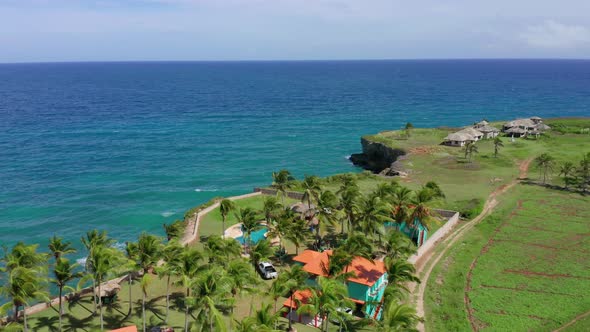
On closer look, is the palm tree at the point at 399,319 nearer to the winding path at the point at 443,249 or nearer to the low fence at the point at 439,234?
the winding path at the point at 443,249

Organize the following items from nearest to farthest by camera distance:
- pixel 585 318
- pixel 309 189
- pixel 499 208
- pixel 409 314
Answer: pixel 409 314
pixel 585 318
pixel 309 189
pixel 499 208

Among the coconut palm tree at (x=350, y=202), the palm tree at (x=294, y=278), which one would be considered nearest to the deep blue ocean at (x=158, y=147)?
the coconut palm tree at (x=350, y=202)

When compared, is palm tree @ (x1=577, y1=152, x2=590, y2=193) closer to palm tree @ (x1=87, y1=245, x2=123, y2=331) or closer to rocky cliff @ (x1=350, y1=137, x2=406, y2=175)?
rocky cliff @ (x1=350, y1=137, x2=406, y2=175)

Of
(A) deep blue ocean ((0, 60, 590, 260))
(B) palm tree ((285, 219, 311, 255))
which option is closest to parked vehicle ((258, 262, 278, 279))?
(B) palm tree ((285, 219, 311, 255))

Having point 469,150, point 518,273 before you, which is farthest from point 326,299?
point 469,150

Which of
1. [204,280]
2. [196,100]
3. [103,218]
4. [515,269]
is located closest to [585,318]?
[515,269]

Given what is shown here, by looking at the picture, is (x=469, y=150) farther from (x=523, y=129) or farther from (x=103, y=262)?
(x=103, y=262)

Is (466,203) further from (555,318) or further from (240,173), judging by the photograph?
(240,173)
